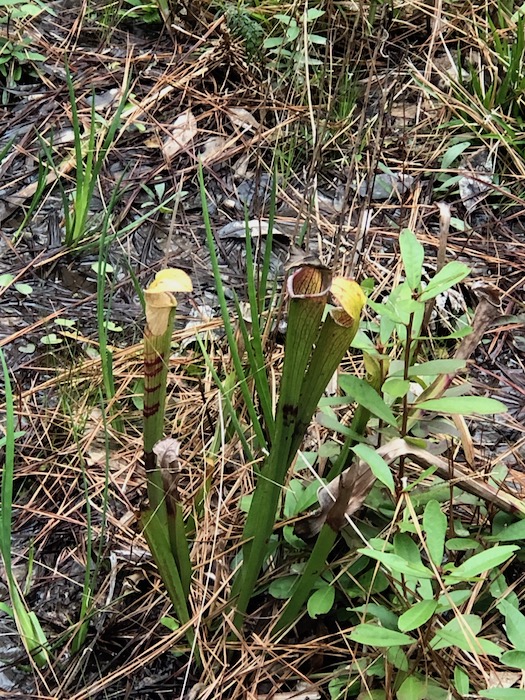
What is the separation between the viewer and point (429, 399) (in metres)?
0.94

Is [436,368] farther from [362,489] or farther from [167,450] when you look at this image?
[167,450]

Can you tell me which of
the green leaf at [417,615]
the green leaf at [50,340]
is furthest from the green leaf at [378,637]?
the green leaf at [50,340]

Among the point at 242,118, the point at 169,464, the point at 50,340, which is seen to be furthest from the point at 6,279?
the point at 169,464

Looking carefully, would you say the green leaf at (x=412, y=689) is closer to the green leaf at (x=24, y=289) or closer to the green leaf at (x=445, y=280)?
the green leaf at (x=445, y=280)

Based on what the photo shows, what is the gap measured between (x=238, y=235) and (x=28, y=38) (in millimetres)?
1001

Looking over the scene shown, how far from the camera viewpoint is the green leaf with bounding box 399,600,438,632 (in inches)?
30.5

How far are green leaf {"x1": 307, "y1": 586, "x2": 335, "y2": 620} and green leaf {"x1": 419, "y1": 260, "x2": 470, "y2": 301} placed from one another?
0.44 m

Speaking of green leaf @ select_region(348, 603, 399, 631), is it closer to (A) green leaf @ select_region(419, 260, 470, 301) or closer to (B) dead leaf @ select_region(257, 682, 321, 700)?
(B) dead leaf @ select_region(257, 682, 321, 700)

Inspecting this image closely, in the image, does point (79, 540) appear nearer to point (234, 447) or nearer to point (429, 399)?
point (234, 447)

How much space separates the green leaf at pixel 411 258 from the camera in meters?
0.92

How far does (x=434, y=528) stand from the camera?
84 cm

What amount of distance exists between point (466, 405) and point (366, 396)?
13 centimetres

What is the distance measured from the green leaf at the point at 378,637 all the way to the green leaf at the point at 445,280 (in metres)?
0.42

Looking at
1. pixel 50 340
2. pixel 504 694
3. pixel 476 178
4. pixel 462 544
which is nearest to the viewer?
pixel 504 694
